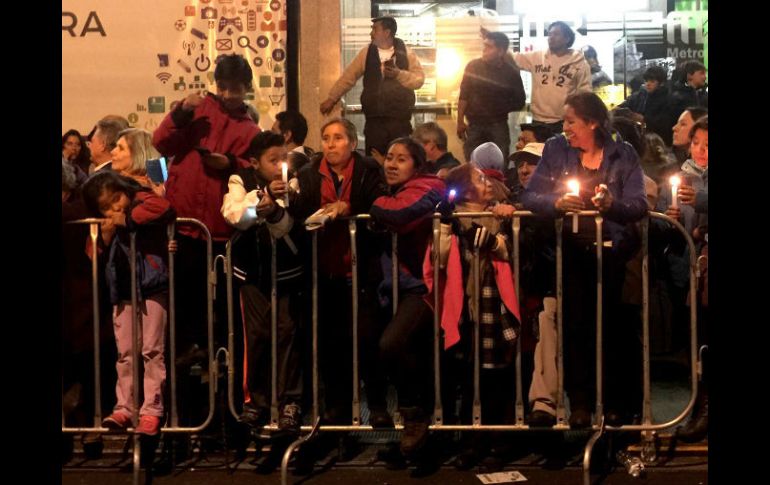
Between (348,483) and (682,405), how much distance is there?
95.2 inches

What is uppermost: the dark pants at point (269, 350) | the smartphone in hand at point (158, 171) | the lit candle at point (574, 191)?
the smartphone in hand at point (158, 171)

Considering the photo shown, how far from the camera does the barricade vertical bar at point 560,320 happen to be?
6.78m

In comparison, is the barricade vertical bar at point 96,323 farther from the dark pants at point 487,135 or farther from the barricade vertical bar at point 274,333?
the dark pants at point 487,135

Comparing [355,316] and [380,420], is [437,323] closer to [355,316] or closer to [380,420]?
[355,316]

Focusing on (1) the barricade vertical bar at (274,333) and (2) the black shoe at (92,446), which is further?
(2) the black shoe at (92,446)

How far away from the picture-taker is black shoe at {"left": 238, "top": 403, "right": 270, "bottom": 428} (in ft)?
22.4

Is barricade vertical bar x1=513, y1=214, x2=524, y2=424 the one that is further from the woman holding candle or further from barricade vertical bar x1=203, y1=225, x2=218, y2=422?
Answer: barricade vertical bar x1=203, y1=225, x2=218, y2=422

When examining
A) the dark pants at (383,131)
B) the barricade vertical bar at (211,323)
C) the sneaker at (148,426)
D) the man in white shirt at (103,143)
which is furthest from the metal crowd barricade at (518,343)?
the dark pants at (383,131)

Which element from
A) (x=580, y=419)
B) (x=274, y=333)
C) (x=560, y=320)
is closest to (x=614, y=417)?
(x=580, y=419)

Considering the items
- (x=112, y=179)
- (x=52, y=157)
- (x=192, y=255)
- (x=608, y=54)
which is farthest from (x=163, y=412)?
(x=608, y=54)

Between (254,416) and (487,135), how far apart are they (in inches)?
139

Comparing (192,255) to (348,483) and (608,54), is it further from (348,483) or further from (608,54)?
(608,54)

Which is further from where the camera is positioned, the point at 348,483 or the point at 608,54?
the point at 608,54

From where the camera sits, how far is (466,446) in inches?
277
